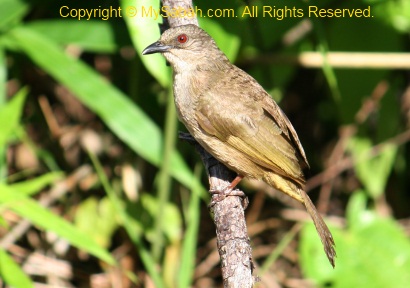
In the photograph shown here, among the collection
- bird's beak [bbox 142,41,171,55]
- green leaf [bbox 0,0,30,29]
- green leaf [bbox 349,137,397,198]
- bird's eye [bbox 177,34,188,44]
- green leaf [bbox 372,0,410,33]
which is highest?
green leaf [bbox 372,0,410,33]

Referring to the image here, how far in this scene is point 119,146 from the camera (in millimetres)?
5762

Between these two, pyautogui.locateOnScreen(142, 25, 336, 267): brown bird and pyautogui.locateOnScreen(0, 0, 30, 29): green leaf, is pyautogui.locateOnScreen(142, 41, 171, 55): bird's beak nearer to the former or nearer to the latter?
pyautogui.locateOnScreen(142, 25, 336, 267): brown bird

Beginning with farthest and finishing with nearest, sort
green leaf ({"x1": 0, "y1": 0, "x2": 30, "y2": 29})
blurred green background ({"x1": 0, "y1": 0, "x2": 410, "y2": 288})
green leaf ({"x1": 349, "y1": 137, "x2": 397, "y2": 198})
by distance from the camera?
green leaf ({"x1": 349, "y1": 137, "x2": 397, "y2": 198}), green leaf ({"x1": 0, "y1": 0, "x2": 30, "y2": 29}), blurred green background ({"x1": 0, "y1": 0, "x2": 410, "y2": 288})

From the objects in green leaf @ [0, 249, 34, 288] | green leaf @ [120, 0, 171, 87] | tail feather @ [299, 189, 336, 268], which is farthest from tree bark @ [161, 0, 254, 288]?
green leaf @ [0, 249, 34, 288]

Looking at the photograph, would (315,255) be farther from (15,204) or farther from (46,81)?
(46,81)

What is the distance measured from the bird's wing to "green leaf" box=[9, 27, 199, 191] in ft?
1.99

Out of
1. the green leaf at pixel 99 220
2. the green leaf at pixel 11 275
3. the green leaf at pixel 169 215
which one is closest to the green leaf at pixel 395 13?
the green leaf at pixel 169 215

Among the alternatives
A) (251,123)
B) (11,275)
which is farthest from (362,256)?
(11,275)

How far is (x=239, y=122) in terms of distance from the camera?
410cm

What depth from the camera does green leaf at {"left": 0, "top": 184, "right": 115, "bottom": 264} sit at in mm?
3986

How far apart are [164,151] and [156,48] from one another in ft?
2.29

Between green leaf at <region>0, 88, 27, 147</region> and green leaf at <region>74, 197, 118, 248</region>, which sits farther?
green leaf at <region>74, 197, 118, 248</region>

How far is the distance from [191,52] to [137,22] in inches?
14.0

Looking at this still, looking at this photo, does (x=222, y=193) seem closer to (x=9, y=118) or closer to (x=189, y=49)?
(x=189, y=49)
